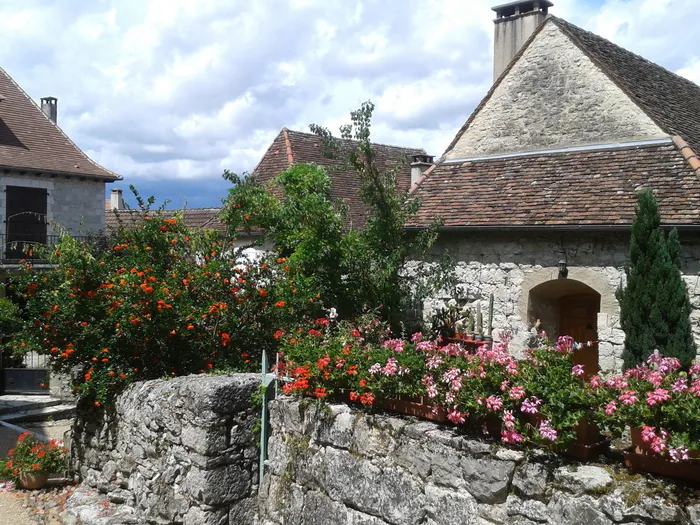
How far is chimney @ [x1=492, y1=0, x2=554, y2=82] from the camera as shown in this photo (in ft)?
43.0

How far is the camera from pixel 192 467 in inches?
213

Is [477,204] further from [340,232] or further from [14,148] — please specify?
[14,148]

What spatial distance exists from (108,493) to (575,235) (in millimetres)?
6491

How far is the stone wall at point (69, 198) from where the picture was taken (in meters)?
18.4

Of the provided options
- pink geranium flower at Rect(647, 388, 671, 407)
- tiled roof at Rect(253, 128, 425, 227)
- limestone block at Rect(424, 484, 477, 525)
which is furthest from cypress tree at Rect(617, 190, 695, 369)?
tiled roof at Rect(253, 128, 425, 227)

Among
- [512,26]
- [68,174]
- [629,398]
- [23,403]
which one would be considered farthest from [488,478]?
[68,174]

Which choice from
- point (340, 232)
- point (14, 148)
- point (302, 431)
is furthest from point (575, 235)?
point (14, 148)

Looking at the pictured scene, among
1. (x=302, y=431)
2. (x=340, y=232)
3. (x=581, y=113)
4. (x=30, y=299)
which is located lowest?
(x=302, y=431)

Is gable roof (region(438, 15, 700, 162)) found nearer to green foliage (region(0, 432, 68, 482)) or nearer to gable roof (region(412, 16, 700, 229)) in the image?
gable roof (region(412, 16, 700, 229))

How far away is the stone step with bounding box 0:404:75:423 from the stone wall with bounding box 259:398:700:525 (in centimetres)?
729

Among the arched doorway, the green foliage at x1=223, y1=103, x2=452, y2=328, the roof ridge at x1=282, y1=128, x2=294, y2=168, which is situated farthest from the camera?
the roof ridge at x1=282, y1=128, x2=294, y2=168

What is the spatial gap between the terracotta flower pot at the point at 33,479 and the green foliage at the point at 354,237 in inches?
143

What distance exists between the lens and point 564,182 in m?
9.89

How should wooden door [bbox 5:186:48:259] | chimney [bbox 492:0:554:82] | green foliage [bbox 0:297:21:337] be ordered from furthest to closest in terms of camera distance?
1. wooden door [bbox 5:186:48:259]
2. chimney [bbox 492:0:554:82]
3. green foliage [bbox 0:297:21:337]
